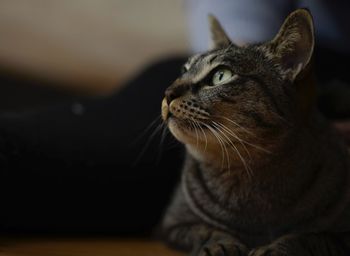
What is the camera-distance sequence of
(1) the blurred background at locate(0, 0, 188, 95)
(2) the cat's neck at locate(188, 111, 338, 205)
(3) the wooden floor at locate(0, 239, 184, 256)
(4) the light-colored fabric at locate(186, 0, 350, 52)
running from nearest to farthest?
(2) the cat's neck at locate(188, 111, 338, 205) < (3) the wooden floor at locate(0, 239, 184, 256) < (4) the light-colored fabric at locate(186, 0, 350, 52) < (1) the blurred background at locate(0, 0, 188, 95)

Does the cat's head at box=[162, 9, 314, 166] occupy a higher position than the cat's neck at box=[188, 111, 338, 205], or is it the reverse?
the cat's head at box=[162, 9, 314, 166]

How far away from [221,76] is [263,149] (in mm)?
155

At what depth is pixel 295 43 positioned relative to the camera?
92cm

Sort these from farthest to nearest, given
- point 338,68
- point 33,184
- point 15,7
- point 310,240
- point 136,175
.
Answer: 1. point 15,7
2. point 338,68
3. point 136,175
4. point 33,184
5. point 310,240

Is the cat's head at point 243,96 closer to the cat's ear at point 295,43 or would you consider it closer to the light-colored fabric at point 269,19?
the cat's ear at point 295,43

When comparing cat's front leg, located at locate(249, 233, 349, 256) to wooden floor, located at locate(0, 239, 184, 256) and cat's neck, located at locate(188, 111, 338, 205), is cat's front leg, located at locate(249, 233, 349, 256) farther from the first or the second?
wooden floor, located at locate(0, 239, 184, 256)

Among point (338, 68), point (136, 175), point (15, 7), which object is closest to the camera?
point (136, 175)

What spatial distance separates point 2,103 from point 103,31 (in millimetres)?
553

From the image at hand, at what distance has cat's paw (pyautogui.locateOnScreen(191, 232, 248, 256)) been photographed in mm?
863

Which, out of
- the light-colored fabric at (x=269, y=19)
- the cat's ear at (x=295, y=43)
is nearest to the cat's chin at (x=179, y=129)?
the cat's ear at (x=295, y=43)

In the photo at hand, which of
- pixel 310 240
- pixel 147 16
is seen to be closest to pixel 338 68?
pixel 310 240

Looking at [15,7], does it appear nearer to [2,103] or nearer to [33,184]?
[2,103]

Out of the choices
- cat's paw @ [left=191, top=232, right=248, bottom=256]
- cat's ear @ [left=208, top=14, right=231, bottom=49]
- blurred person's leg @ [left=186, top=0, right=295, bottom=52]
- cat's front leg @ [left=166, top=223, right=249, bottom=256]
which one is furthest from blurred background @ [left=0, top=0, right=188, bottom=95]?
cat's paw @ [left=191, top=232, right=248, bottom=256]

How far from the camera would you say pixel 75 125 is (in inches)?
51.5
